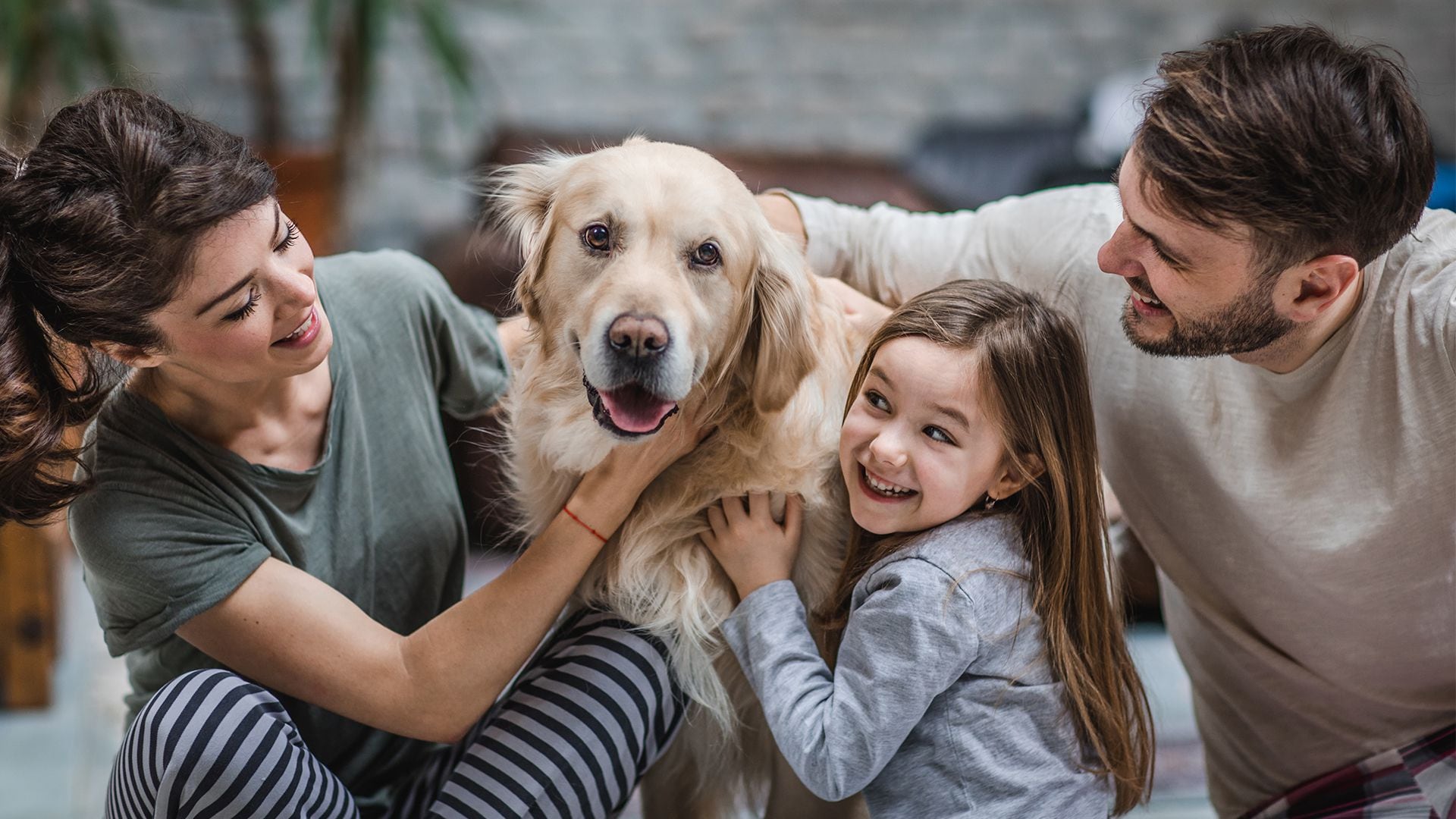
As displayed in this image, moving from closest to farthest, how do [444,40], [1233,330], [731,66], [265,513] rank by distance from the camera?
[1233,330]
[265,513]
[444,40]
[731,66]

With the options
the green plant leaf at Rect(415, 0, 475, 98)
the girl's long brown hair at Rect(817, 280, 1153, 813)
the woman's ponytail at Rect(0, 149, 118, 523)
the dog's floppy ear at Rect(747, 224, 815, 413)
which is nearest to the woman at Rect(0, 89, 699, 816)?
the woman's ponytail at Rect(0, 149, 118, 523)

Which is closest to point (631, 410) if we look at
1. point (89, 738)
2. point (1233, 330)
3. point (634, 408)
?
point (634, 408)

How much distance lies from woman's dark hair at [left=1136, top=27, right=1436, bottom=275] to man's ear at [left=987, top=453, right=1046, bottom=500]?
290mm

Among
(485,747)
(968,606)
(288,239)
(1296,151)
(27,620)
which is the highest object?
(1296,151)

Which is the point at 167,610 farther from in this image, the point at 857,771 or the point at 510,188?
the point at 857,771

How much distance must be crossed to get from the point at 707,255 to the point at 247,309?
1.56 ft

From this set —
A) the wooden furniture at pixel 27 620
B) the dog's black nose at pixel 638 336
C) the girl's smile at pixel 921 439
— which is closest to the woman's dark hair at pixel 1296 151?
the girl's smile at pixel 921 439

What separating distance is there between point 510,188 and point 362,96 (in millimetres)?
2017

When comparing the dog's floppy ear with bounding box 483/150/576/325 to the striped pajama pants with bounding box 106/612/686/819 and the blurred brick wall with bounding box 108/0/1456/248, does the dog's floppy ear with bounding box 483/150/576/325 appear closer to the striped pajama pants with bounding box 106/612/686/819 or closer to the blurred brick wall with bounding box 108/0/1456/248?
the striped pajama pants with bounding box 106/612/686/819

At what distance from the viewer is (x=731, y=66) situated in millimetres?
3979

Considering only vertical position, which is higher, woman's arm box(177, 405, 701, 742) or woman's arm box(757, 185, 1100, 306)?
woman's arm box(757, 185, 1100, 306)

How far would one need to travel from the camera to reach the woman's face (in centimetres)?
111

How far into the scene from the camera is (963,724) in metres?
1.16

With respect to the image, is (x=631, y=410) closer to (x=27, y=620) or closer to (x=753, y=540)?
(x=753, y=540)
